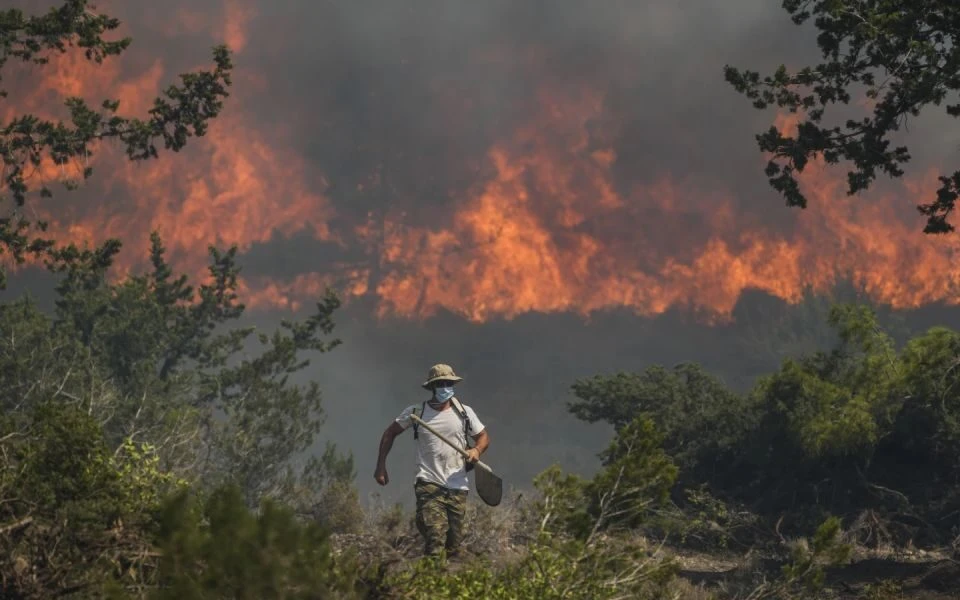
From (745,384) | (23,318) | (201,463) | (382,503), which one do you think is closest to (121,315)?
(23,318)

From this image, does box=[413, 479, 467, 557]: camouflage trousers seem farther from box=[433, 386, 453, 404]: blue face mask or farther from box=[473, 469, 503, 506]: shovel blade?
box=[433, 386, 453, 404]: blue face mask

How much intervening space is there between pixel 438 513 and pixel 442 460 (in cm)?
49

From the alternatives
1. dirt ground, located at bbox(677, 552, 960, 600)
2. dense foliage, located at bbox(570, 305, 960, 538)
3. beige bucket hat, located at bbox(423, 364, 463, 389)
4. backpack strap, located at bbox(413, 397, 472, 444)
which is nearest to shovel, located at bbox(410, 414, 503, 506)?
backpack strap, located at bbox(413, 397, 472, 444)

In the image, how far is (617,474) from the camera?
5.97 meters

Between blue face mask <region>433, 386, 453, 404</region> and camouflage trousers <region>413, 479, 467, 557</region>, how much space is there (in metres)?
0.79

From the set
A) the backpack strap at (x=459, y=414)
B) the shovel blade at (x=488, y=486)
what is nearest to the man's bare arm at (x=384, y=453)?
the backpack strap at (x=459, y=414)

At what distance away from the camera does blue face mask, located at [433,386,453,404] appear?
8.98 meters

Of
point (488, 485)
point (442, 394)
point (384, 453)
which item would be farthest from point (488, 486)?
point (384, 453)

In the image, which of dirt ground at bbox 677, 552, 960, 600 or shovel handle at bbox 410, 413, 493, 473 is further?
dirt ground at bbox 677, 552, 960, 600

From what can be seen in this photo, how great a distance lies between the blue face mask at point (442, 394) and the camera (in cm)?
898

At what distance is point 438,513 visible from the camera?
8766 mm

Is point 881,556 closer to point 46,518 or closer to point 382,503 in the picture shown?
point 382,503

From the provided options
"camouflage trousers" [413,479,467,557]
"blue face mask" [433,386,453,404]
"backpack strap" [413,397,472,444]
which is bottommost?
"camouflage trousers" [413,479,467,557]

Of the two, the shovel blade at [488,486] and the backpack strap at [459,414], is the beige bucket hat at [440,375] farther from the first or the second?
the shovel blade at [488,486]
